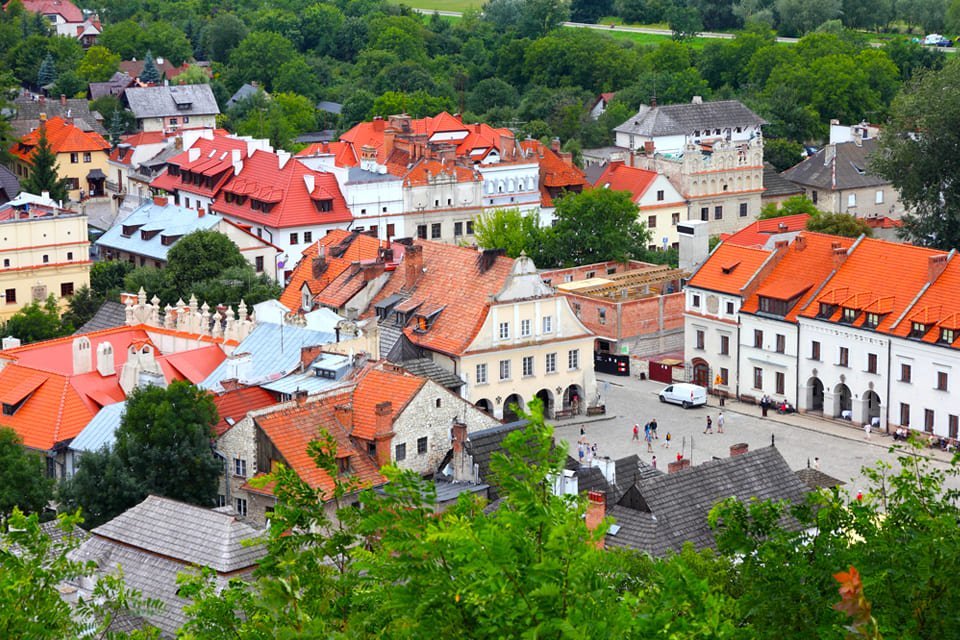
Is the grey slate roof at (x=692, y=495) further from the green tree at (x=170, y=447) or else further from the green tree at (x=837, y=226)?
the green tree at (x=837, y=226)

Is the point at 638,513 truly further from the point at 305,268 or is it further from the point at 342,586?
the point at 305,268

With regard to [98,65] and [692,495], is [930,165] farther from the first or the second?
[98,65]

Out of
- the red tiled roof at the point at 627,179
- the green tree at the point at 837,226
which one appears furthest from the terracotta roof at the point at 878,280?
the red tiled roof at the point at 627,179

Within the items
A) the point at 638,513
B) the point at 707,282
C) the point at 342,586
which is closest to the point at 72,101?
the point at 707,282

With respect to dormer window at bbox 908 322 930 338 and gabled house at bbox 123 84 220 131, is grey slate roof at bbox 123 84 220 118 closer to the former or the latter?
gabled house at bbox 123 84 220 131

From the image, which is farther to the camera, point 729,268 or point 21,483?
point 729,268

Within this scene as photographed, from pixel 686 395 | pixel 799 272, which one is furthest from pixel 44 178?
pixel 799 272
